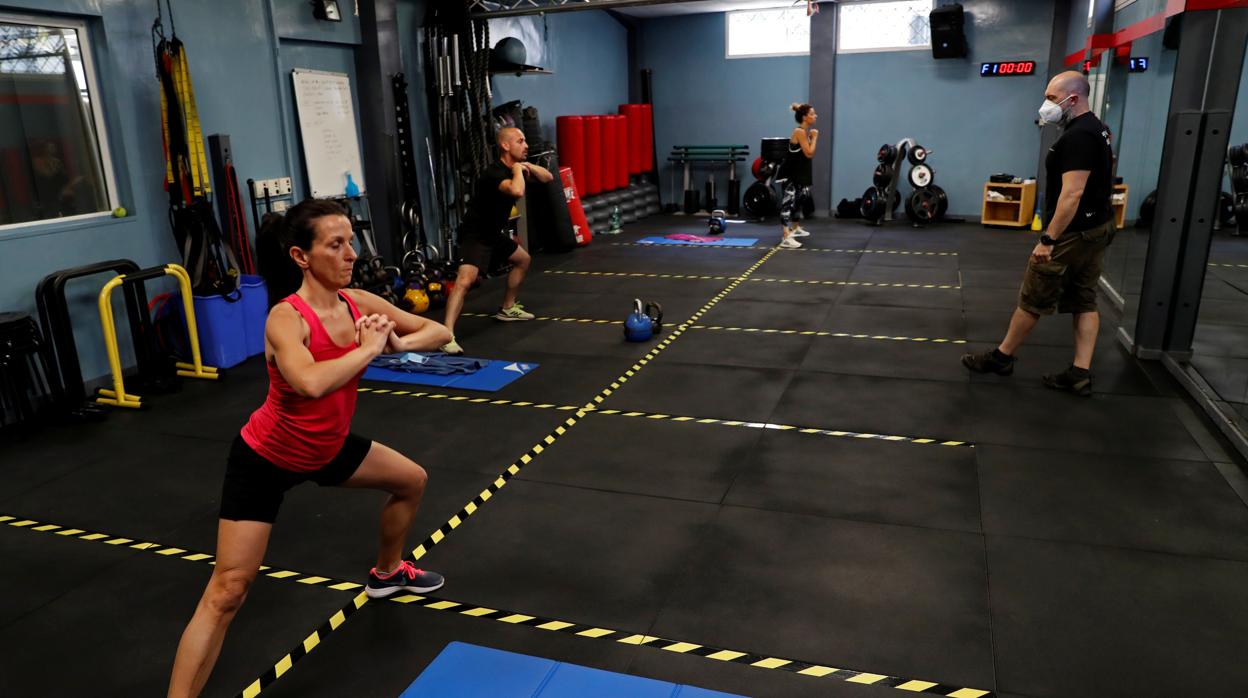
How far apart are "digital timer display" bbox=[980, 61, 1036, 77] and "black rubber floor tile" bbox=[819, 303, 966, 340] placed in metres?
6.32

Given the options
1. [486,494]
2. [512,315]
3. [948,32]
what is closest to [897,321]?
[512,315]

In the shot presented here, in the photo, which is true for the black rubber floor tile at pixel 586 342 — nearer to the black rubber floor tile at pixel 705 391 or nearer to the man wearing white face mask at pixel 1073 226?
the black rubber floor tile at pixel 705 391

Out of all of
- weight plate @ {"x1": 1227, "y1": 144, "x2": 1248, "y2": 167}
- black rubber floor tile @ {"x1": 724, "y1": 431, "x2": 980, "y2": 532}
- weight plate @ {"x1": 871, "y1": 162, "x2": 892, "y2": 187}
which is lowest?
black rubber floor tile @ {"x1": 724, "y1": 431, "x2": 980, "y2": 532}

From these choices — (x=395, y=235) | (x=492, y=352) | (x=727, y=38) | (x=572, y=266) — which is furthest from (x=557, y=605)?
(x=727, y=38)

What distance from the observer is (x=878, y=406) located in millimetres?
4785

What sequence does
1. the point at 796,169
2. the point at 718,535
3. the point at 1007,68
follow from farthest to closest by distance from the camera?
1. the point at 1007,68
2. the point at 796,169
3. the point at 718,535

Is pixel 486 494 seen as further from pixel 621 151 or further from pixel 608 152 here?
pixel 621 151

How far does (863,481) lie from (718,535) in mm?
845

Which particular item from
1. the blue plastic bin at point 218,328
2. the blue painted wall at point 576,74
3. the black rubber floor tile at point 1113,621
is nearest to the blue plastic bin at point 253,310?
the blue plastic bin at point 218,328

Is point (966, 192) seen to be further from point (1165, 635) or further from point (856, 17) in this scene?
point (1165, 635)

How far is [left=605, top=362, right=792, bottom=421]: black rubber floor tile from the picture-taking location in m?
4.80

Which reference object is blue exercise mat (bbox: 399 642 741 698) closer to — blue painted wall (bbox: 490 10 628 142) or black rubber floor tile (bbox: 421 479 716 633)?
black rubber floor tile (bbox: 421 479 716 633)

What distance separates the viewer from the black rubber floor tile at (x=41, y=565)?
3.04 m

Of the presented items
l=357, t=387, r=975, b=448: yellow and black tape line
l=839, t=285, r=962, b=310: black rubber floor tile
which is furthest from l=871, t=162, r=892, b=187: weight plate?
l=357, t=387, r=975, b=448: yellow and black tape line
